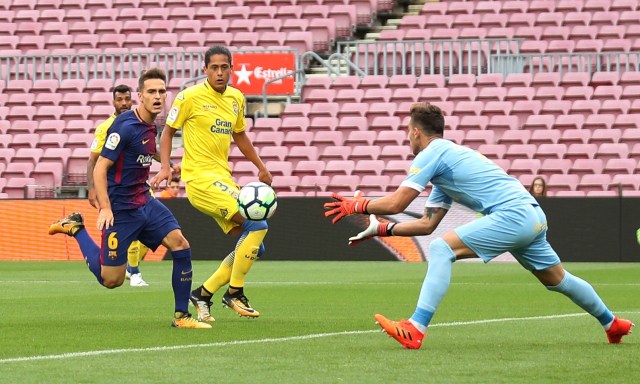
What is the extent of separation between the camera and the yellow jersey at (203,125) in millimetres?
11391

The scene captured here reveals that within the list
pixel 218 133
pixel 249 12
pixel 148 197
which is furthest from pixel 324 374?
pixel 249 12

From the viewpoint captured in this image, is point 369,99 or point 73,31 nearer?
point 369,99

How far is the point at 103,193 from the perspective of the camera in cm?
1008

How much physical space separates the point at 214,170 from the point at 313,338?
98.6 inches

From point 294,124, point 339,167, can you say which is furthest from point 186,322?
point 294,124

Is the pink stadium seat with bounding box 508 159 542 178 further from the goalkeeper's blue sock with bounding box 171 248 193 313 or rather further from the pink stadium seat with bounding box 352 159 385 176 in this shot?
the goalkeeper's blue sock with bounding box 171 248 193 313

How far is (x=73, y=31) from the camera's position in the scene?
107 feet

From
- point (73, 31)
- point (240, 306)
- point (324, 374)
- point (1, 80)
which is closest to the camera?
point (324, 374)

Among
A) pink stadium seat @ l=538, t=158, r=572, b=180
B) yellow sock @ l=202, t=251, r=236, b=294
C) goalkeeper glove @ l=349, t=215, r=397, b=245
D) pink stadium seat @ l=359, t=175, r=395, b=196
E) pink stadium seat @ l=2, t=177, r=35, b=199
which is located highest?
goalkeeper glove @ l=349, t=215, r=397, b=245

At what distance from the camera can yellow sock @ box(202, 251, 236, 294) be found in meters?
11.3

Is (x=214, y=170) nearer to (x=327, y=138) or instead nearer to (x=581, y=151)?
(x=581, y=151)

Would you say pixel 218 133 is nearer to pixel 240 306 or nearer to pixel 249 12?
pixel 240 306

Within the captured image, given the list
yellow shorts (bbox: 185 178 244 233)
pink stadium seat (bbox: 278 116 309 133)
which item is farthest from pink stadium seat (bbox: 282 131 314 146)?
yellow shorts (bbox: 185 178 244 233)

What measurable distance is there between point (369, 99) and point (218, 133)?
1668 centimetres
